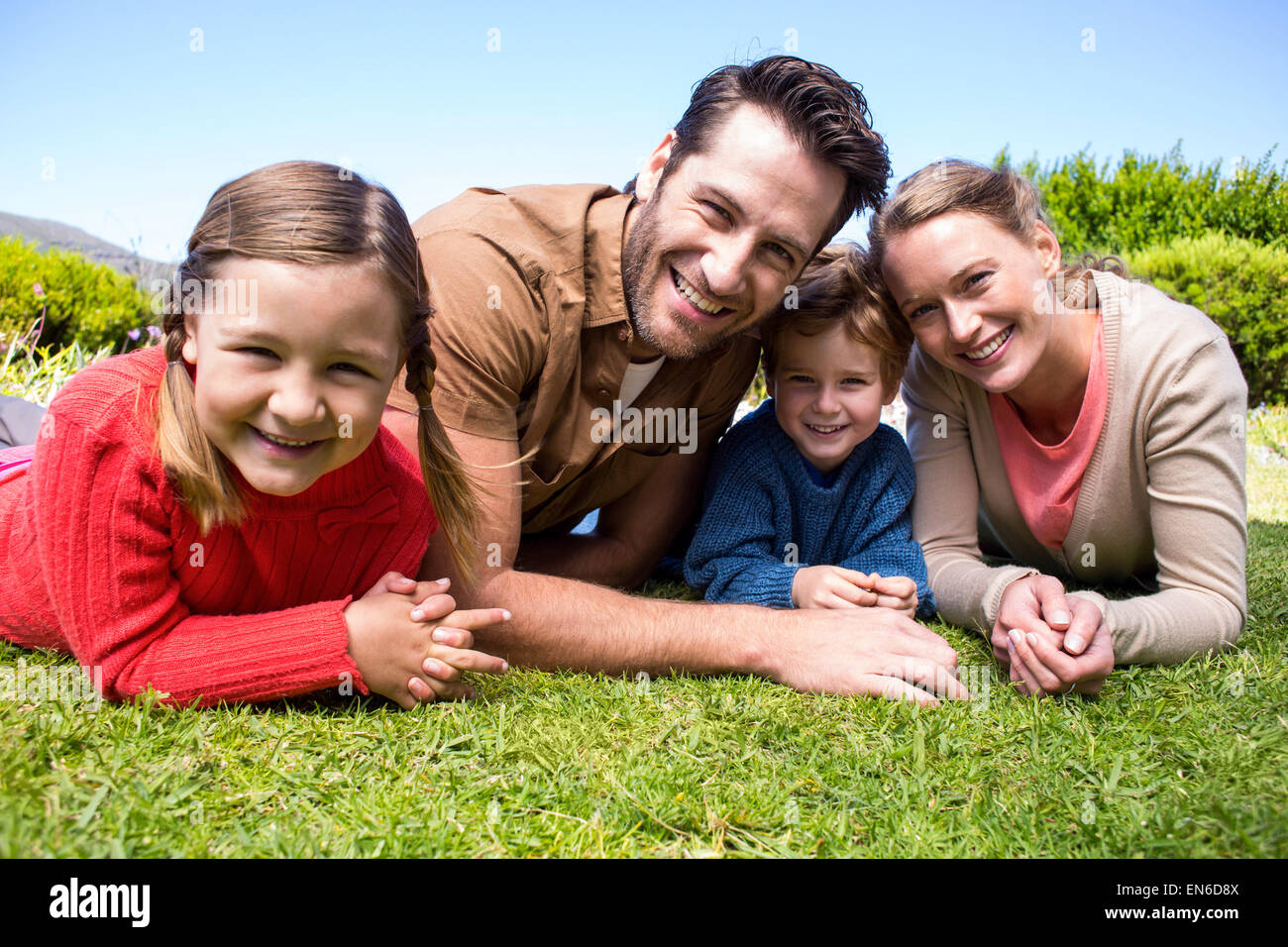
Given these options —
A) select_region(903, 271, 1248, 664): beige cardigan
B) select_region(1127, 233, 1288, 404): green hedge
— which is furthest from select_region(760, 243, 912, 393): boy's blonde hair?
select_region(1127, 233, 1288, 404): green hedge

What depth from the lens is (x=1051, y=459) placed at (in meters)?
3.54

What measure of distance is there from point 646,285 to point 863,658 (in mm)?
1450

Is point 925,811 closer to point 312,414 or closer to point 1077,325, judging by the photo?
point 312,414

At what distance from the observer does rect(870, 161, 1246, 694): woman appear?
2951mm

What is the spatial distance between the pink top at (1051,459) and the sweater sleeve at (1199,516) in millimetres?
249

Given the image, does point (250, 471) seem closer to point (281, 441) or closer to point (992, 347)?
point (281, 441)

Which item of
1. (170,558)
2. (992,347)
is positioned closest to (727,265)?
(992,347)

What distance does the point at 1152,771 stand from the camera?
7.55 ft

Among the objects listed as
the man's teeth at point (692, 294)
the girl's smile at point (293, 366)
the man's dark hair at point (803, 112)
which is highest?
the man's dark hair at point (803, 112)

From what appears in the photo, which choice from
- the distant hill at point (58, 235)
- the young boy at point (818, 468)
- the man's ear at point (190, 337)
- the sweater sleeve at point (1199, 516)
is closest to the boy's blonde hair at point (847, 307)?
the young boy at point (818, 468)

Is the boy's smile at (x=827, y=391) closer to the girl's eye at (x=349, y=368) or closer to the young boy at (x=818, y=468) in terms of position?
the young boy at (x=818, y=468)

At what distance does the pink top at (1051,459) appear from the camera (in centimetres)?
330
